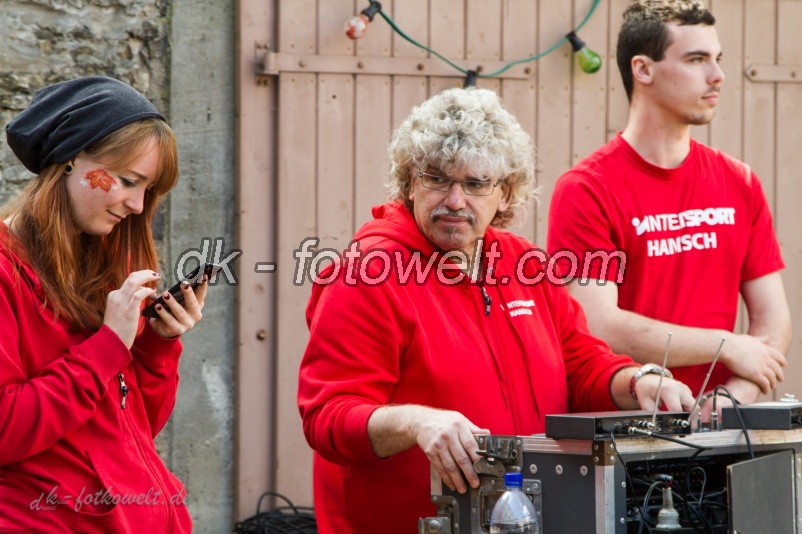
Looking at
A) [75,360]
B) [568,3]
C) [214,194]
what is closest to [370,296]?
[75,360]

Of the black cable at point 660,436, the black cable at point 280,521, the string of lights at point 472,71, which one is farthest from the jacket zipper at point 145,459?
the string of lights at point 472,71

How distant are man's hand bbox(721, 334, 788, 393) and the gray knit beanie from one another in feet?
6.05

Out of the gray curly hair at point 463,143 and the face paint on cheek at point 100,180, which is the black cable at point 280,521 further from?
the face paint on cheek at point 100,180

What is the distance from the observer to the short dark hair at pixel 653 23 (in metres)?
3.72

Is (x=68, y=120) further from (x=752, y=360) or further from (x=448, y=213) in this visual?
(x=752, y=360)

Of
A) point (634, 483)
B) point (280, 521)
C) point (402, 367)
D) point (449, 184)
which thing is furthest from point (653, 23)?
point (280, 521)

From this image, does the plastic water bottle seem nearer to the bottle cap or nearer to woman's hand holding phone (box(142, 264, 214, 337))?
the bottle cap

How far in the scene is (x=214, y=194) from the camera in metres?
4.45

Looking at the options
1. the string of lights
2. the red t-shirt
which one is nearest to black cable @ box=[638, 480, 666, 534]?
the red t-shirt

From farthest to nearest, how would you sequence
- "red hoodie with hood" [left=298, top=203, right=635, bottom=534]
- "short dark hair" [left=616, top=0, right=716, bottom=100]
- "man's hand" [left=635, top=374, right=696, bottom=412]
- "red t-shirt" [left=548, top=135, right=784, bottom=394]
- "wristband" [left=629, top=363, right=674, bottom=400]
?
"short dark hair" [left=616, top=0, right=716, bottom=100], "red t-shirt" [left=548, top=135, right=784, bottom=394], "wristband" [left=629, top=363, right=674, bottom=400], "man's hand" [left=635, top=374, right=696, bottom=412], "red hoodie with hood" [left=298, top=203, right=635, bottom=534]

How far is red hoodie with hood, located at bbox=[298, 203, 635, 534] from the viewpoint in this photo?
2625mm

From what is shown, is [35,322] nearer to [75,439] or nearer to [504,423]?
[75,439]

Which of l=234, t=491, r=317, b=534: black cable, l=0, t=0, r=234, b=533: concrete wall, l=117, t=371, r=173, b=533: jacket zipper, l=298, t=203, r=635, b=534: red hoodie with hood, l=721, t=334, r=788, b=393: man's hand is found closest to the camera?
l=117, t=371, r=173, b=533: jacket zipper

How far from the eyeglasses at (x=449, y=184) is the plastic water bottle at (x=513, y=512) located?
82cm
